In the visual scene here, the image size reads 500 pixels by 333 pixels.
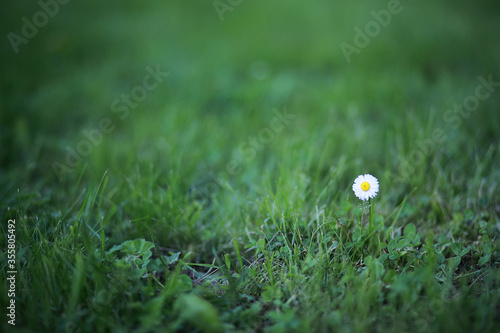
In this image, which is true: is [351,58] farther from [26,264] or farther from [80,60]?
[26,264]

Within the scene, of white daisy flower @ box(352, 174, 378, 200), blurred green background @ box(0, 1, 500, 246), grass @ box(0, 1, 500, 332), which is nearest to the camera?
grass @ box(0, 1, 500, 332)

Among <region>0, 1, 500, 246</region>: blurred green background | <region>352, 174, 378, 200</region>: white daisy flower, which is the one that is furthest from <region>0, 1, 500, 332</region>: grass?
<region>352, 174, 378, 200</region>: white daisy flower

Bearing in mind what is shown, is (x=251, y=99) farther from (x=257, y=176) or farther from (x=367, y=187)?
(x=367, y=187)

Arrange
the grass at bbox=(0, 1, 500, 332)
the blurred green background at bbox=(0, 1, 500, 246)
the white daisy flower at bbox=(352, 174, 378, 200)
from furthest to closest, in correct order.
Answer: the blurred green background at bbox=(0, 1, 500, 246) → the white daisy flower at bbox=(352, 174, 378, 200) → the grass at bbox=(0, 1, 500, 332)

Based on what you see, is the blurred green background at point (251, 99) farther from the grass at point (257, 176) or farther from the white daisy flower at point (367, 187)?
the white daisy flower at point (367, 187)

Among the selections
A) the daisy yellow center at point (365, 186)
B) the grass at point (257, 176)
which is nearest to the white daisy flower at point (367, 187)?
the daisy yellow center at point (365, 186)

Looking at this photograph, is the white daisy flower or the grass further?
the white daisy flower

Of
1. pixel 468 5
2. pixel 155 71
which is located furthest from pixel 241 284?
pixel 468 5

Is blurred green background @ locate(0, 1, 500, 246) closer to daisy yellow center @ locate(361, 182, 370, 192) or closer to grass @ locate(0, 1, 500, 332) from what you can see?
grass @ locate(0, 1, 500, 332)

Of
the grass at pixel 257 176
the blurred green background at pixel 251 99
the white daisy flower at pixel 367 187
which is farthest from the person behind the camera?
the blurred green background at pixel 251 99
